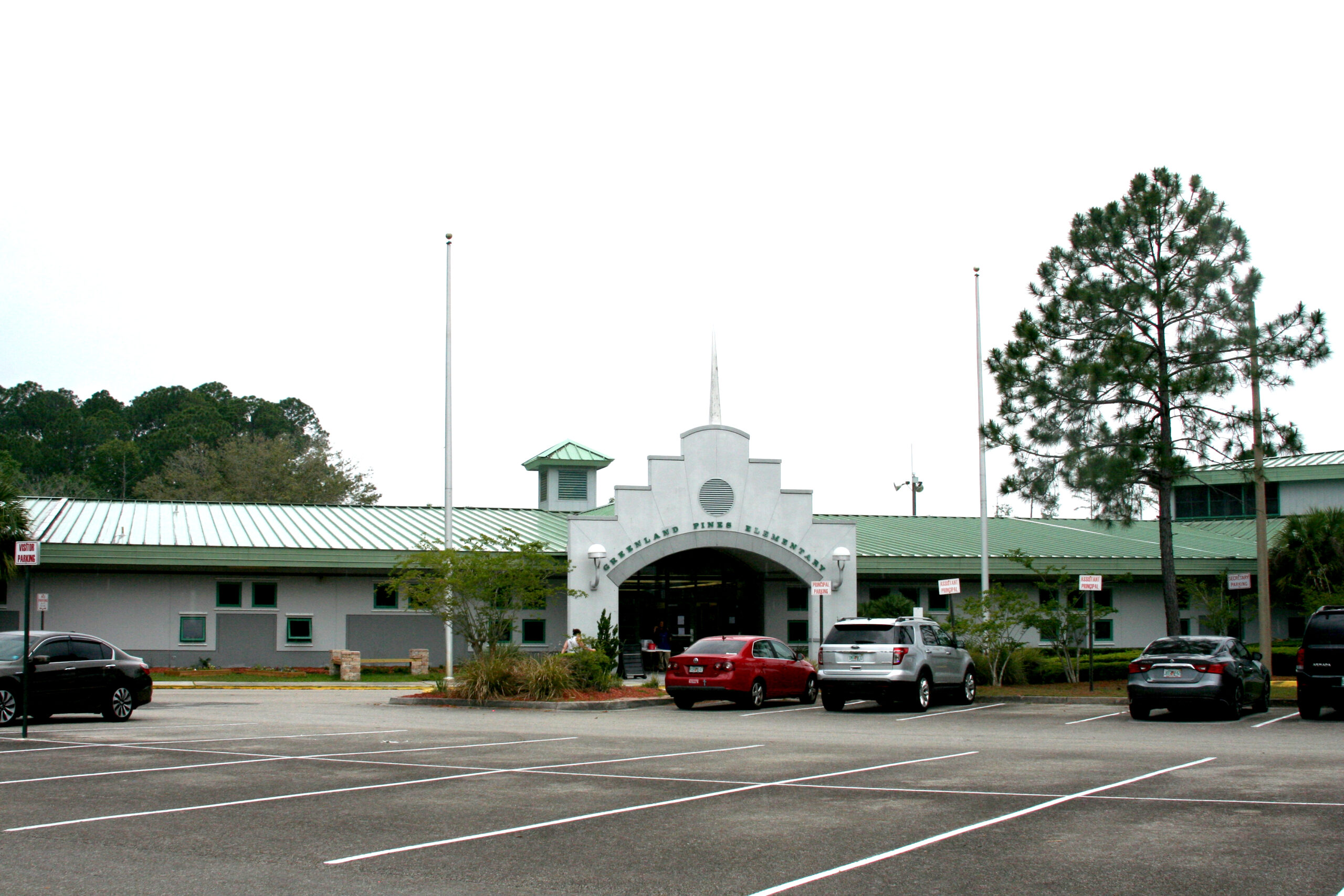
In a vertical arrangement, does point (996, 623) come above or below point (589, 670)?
above

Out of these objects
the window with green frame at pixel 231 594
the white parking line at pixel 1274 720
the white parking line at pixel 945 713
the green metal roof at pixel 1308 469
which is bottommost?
the white parking line at pixel 945 713

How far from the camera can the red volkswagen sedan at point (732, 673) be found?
23609 millimetres

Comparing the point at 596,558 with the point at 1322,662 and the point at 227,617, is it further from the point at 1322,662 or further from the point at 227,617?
the point at 1322,662

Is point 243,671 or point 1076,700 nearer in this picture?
point 1076,700

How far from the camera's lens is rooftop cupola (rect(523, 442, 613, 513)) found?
4434 centimetres

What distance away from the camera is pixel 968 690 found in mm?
25203

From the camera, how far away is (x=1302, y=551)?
37.1 metres

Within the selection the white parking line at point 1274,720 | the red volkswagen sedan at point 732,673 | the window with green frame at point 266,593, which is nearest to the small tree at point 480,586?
the red volkswagen sedan at point 732,673

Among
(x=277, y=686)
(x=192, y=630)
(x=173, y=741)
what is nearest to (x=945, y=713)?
(x=173, y=741)

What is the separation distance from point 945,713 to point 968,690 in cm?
238

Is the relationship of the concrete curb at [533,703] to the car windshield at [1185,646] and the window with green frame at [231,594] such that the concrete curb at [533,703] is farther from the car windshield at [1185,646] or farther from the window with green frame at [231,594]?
the window with green frame at [231,594]

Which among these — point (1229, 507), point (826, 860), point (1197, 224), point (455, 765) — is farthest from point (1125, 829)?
point (1229, 507)

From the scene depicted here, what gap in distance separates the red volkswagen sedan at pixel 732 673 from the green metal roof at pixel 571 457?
1968cm

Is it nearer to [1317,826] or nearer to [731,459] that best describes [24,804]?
[1317,826]
